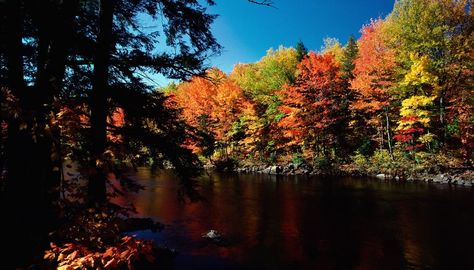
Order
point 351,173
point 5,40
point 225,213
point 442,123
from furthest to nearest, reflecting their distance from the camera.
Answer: point 351,173
point 442,123
point 225,213
point 5,40

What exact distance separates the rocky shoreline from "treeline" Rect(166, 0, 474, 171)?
0.98 m

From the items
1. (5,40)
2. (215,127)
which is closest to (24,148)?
(5,40)

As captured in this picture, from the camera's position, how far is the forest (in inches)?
159

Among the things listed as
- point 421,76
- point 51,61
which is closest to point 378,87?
point 421,76

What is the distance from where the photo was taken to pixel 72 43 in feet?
15.3

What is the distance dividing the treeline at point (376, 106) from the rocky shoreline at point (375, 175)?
983mm

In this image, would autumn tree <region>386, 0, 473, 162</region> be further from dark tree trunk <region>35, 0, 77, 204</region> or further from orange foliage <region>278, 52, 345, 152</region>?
dark tree trunk <region>35, 0, 77, 204</region>

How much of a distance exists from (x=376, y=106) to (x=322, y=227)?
1908 cm

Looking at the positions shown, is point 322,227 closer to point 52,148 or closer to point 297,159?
point 52,148

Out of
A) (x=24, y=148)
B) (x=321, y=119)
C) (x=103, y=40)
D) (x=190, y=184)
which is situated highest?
(x=321, y=119)

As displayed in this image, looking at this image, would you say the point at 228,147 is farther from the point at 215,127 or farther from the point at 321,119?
the point at 321,119

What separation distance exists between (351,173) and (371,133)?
698 centimetres

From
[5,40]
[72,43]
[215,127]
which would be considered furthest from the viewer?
[215,127]

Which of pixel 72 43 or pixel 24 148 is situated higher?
pixel 72 43
